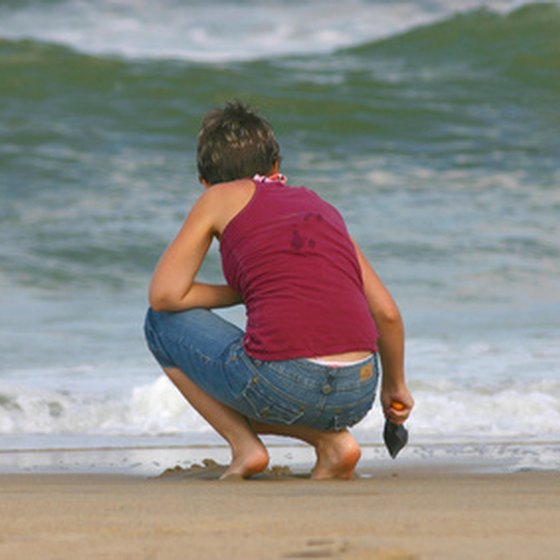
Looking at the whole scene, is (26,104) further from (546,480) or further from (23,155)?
(546,480)

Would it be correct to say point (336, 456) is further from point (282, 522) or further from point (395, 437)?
point (282, 522)

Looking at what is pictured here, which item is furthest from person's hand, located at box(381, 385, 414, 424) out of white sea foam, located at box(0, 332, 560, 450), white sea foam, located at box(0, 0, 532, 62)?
white sea foam, located at box(0, 0, 532, 62)

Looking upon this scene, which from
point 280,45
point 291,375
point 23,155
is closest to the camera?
point 291,375

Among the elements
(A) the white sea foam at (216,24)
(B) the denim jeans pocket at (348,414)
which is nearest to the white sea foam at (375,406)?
(B) the denim jeans pocket at (348,414)

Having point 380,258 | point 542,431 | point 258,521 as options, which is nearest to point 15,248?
point 380,258

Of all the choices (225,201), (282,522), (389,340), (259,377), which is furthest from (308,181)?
(282,522)

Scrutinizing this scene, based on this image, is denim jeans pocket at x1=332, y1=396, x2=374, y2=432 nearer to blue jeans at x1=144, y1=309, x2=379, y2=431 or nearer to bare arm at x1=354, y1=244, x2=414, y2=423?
blue jeans at x1=144, y1=309, x2=379, y2=431

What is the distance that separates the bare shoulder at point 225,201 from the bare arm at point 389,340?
0.32 metres

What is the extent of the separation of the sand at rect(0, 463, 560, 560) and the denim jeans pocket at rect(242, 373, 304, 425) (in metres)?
0.20

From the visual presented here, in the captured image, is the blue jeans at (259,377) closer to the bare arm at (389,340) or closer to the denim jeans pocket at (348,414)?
the denim jeans pocket at (348,414)

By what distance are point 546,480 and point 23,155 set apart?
8.38 m

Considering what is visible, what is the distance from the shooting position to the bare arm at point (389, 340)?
3275 mm

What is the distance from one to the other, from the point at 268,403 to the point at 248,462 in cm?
18

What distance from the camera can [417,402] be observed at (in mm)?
4793
